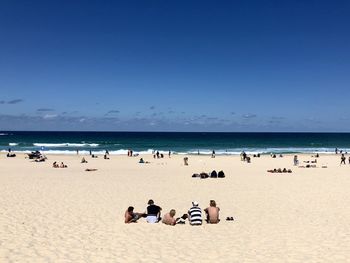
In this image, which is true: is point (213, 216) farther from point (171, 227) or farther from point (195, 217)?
point (171, 227)

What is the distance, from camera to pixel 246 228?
1427 centimetres

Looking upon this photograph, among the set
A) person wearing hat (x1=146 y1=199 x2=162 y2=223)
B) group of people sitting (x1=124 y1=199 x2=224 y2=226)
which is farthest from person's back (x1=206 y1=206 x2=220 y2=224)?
person wearing hat (x1=146 y1=199 x2=162 y2=223)

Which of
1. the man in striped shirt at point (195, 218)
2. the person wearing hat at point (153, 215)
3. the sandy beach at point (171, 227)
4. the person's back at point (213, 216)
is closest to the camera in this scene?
the sandy beach at point (171, 227)

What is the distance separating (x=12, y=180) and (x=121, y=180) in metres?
7.42

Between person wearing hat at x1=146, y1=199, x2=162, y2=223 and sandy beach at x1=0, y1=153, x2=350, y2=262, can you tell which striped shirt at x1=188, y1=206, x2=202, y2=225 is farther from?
person wearing hat at x1=146, y1=199, x2=162, y2=223

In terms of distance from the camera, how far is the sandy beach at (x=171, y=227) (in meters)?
10.9

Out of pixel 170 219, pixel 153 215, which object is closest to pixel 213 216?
pixel 170 219

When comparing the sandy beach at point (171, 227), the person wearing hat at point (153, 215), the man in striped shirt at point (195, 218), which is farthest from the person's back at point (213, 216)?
the person wearing hat at point (153, 215)

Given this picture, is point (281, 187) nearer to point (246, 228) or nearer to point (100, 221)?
point (246, 228)

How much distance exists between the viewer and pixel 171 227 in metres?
14.5

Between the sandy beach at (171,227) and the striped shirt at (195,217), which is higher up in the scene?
the striped shirt at (195,217)

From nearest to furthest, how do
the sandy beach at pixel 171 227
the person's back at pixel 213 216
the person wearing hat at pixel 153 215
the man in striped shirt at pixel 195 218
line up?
1. the sandy beach at pixel 171 227
2. the man in striped shirt at pixel 195 218
3. the person's back at pixel 213 216
4. the person wearing hat at pixel 153 215

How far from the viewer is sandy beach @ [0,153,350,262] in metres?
10.9

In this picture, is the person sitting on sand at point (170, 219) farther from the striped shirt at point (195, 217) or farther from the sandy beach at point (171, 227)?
the striped shirt at point (195, 217)
